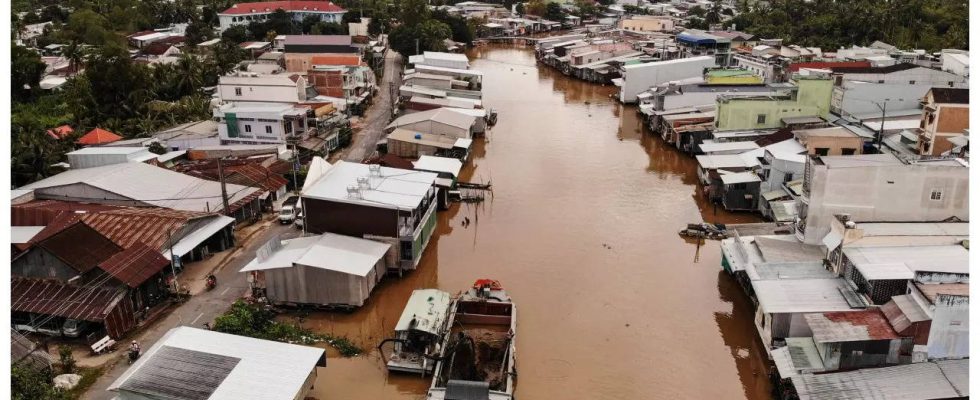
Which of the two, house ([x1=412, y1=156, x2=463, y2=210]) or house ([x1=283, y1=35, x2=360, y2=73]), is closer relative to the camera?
house ([x1=412, y1=156, x2=463, y2=210])

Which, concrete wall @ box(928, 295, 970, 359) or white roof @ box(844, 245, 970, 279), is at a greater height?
white roof @ box(844, 245, 970, 279)

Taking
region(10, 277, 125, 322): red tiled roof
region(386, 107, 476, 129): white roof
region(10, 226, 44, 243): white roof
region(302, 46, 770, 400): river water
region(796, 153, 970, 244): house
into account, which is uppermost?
region(796, 153, 970, 244): house

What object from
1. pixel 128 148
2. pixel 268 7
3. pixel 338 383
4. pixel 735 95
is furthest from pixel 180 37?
pixel 338 383

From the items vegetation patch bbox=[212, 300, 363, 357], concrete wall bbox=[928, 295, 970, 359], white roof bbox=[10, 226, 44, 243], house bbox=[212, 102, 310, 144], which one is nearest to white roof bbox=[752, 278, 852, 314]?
concrete wall bbox=[928, 295, 970, 359]

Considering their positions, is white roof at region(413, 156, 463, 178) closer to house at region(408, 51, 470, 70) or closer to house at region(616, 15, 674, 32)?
house at region(408, 51, 470, 70)

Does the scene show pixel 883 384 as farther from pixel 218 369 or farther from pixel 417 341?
pixel 218 369

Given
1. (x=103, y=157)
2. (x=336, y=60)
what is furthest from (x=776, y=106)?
(x=103, y=157)

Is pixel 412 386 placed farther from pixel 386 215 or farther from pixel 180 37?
pixel 180 37
